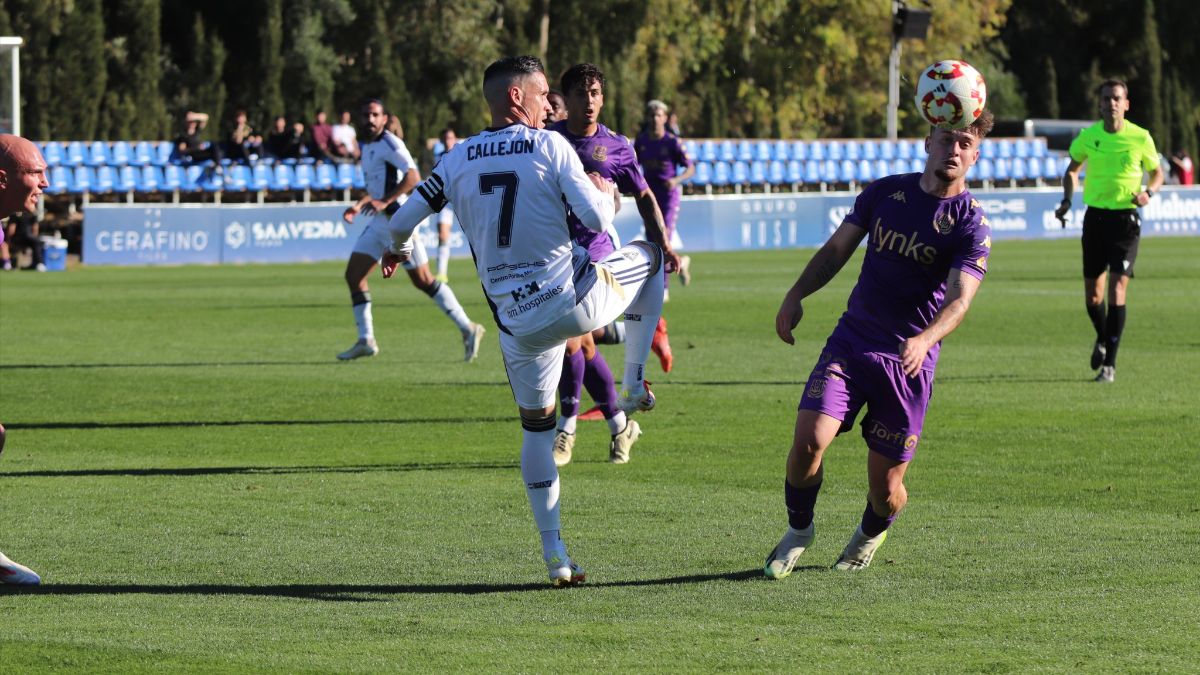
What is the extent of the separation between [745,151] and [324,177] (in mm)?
12464

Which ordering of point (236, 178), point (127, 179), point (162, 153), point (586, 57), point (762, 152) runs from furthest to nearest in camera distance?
point (586, 57) → point (762, 152) → point (162, 153) → point (236, 178) → point (127, 179)

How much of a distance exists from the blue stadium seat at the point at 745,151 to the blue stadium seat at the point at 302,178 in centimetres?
1246

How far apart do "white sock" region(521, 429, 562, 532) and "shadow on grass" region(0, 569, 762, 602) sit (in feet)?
0.82

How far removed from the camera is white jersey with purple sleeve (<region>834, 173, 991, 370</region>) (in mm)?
6898

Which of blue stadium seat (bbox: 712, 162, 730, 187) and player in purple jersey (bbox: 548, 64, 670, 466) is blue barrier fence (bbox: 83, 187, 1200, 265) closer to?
blue stadium seat (bbox: 712, 162, 730, 187)

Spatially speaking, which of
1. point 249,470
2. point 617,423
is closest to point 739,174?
point 617,423

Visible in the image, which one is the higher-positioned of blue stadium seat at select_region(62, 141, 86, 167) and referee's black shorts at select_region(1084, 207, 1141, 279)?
referee's black shorts at select_region(1084, 207, 1141, 279)

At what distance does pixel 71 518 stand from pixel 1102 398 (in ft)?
25.0

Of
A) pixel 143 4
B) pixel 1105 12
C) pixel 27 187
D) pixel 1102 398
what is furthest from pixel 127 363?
pixel 1105 12

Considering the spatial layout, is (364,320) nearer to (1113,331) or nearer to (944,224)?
(1113,331)

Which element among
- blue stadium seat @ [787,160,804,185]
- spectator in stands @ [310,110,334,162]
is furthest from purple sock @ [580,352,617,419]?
blue stadium seat @ [787,160,804,185]

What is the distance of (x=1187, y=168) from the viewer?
50875mm

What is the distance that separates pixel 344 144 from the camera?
38.5 metres

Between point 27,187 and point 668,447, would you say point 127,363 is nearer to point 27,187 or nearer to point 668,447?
point 668,447
